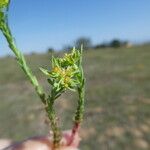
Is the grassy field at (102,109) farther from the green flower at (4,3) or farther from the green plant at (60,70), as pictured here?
the green flower at (4,3)

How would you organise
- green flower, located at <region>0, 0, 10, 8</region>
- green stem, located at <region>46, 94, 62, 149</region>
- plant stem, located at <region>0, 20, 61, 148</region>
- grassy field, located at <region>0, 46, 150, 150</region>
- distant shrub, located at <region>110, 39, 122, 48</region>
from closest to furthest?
1. green flower, located at <region>0, 0, 10, 8</region>
2. plant stem, located at <region>0, 20, 61, 148</region>
3. green stem, located at <region>46, 94, 62, 149</region>
4. grassy field, located at <region>0, 46, 150, 150</region>
5. distant shrub, located at <region>110, 39, 122, 48</region>

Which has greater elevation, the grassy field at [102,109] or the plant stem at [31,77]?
the plant stem at [31,77]

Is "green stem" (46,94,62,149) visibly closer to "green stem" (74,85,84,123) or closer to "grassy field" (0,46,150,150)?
"green stem" (74,85,84,123)

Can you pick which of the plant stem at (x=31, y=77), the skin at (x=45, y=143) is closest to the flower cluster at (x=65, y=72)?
the plant stem at (x=31, y=77)

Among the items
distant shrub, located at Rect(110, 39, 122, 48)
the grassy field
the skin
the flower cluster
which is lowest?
distant shrub, located at Rect(110, 39, 122, 48)

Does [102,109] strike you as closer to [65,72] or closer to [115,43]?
[65,72]

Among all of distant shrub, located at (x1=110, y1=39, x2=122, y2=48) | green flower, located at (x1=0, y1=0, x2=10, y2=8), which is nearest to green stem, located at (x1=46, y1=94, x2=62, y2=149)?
green flower, located at (x1=0, y1=0, x2=10, y2=8)

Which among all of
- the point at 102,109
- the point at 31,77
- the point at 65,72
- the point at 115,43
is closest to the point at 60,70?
the point at 65,72
